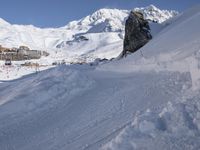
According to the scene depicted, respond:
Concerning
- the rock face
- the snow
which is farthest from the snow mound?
the rock face

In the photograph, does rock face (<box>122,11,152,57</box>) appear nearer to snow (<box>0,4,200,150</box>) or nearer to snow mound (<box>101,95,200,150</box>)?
snow (<box>0,4,200,150</box>)

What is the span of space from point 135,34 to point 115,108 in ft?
89.4

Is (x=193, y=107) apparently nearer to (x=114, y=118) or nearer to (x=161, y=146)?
(x=161, y=146)

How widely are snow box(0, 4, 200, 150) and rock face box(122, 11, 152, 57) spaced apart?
62.4 feet

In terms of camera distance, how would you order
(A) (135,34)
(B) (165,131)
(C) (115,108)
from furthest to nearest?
(A) (135,34), (C) (115,108), (B) (165,131)

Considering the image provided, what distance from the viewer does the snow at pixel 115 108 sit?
6.88 metres

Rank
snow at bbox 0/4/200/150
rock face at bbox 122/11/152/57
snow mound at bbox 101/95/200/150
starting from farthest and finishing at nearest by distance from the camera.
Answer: rock face at bbox 122/11/152/57, snow at bbox 0/4/200/150, snow mound at bbox 101/95/200/150

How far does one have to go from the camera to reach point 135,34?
37781 mm

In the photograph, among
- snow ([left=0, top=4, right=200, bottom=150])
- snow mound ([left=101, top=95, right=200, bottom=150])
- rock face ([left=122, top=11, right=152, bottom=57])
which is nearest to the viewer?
→ snow mound ([left=101, top=95, right=200, bottom=150])

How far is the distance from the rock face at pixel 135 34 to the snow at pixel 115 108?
19.0 metres

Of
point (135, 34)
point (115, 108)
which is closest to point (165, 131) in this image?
point (115, 108)

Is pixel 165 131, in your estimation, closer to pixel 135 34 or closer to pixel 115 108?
pixel 115 108

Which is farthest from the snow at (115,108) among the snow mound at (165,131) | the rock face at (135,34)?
the rock face at (135,34)

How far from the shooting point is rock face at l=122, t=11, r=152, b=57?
36.8 m
